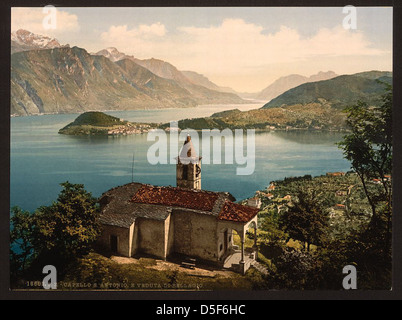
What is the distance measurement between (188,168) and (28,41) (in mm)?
7152

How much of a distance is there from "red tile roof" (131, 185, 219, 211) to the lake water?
34 centimetres

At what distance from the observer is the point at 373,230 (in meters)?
11.5

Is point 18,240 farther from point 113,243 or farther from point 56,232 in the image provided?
point 113,243

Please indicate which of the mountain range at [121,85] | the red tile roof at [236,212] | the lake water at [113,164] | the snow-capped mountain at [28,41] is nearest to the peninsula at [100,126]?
the lake water at [113,164]

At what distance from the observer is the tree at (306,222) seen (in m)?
11.3

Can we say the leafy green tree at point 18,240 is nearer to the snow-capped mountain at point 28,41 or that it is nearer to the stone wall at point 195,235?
the stone wall at point 195,235

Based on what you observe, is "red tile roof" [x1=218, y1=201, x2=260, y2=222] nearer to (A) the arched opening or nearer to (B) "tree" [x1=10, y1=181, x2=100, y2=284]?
(A) the arched opening

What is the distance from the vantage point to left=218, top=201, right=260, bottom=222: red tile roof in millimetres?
11055

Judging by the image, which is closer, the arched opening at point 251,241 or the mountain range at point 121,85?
the arched opening at point 251,241

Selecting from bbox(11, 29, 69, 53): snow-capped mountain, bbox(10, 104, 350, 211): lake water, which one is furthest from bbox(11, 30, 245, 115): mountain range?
bbox(10, 104, 350, 211): lake water

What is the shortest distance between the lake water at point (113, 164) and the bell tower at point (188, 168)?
0.72 ft

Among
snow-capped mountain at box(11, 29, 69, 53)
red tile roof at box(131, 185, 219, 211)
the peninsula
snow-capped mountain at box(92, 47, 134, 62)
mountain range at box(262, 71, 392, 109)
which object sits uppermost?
snow-capped mountain at box(11, 29, 69, 53)
